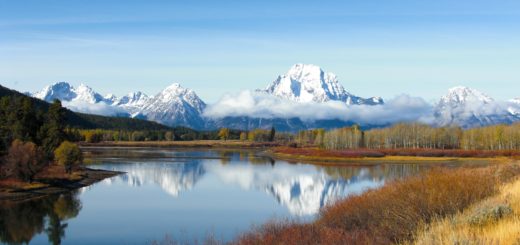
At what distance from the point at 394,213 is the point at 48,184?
54314mm

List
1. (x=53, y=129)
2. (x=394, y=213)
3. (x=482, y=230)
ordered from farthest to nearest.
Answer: (x=53, y=129), (x=394, y=213), (x=482, y=230)

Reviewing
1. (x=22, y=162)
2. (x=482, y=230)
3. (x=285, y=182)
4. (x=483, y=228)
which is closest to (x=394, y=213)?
(x=482, y=230)

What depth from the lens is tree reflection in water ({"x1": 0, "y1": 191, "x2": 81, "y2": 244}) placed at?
3809cm

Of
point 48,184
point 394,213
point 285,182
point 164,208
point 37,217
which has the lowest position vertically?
point 37,217

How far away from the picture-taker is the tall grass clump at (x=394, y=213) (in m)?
20.1

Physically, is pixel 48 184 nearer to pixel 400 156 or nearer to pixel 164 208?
pixel 164 208

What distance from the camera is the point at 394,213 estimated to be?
2123 cm

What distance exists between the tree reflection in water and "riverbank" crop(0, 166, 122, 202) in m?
2.32

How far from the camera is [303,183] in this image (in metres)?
76.2

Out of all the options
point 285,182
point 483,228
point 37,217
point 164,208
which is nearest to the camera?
point 483,228

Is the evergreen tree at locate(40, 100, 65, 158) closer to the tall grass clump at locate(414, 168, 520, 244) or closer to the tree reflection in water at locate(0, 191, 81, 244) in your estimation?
the tree reflection in water at locate(0, 191, 81, 244)

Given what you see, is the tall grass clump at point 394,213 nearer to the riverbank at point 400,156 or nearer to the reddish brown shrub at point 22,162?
the reddish brown shrub at point 22,162

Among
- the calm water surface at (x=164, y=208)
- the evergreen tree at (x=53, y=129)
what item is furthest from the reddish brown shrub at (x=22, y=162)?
the evergreen tree at (x=53, y=129)

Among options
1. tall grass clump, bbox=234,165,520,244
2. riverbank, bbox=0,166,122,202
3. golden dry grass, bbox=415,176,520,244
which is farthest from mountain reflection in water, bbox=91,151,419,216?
golden dry grass, bbox=415,176,520,244
